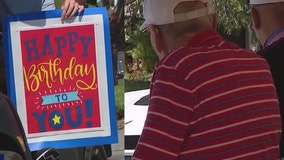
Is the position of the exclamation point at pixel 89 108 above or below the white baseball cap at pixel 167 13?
below

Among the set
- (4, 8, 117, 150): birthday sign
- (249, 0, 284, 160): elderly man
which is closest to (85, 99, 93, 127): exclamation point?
(4, 8, 117, 150): birthday sign

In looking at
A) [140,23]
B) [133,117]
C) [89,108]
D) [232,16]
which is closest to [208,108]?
[140,23]

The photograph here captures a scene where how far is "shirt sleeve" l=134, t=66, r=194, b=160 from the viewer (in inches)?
69.5

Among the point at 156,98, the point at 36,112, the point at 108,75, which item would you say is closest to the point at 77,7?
the point at 108,75

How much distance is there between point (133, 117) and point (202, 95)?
2209 mm

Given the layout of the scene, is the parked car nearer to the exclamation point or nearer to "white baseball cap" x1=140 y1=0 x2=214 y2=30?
the exclamation point

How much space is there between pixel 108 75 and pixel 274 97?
121 cm

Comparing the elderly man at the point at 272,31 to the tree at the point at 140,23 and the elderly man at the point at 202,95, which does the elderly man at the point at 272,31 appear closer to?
the tree at the point at 140,23

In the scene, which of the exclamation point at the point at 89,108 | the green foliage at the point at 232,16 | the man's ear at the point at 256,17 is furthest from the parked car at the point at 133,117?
the green foliage at the point at 232,16

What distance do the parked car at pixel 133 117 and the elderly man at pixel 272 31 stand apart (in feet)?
3.80

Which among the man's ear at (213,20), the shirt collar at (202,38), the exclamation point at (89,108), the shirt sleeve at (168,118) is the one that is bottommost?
the exclamation point at (89,108)

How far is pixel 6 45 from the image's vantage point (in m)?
2.98

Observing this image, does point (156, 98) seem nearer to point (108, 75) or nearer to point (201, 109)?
point (201, 109)

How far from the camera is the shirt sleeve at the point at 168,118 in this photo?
1.77 metres
